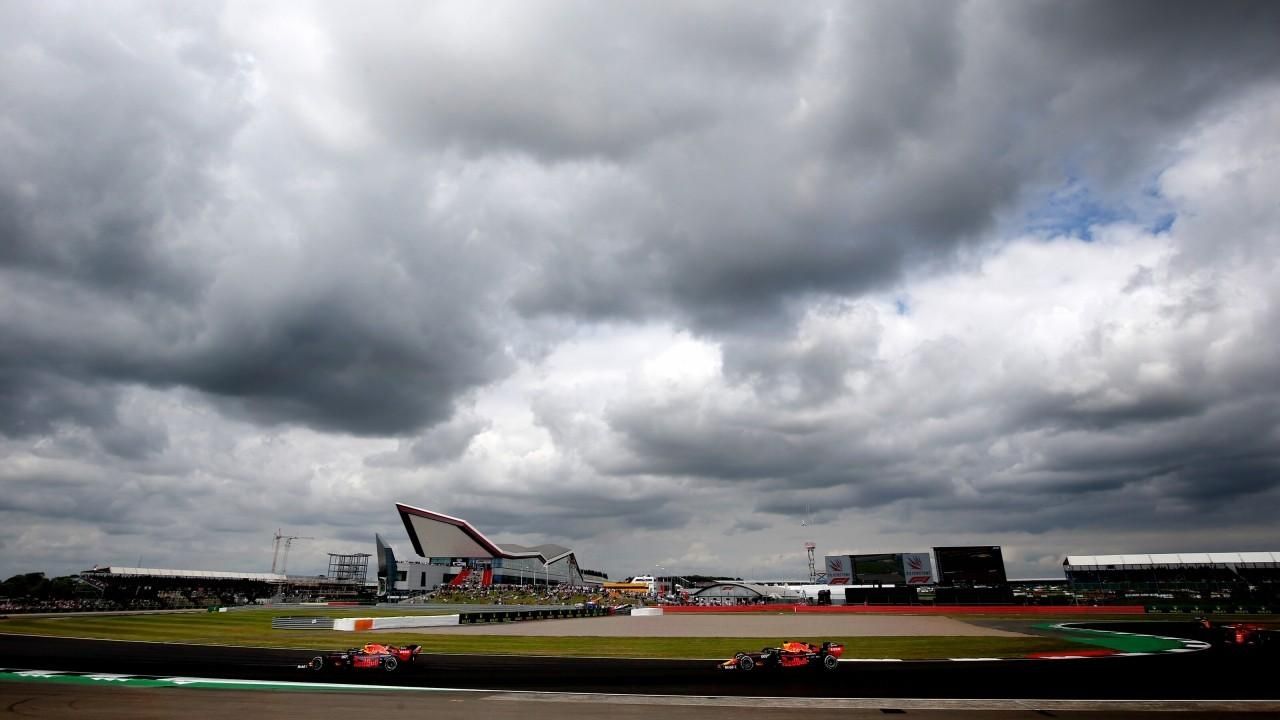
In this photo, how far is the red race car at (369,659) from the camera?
24531 millimetres

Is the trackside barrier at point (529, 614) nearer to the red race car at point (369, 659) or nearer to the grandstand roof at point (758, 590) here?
the red race car at point (369, 659)

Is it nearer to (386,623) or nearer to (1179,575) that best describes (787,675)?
(386,623)

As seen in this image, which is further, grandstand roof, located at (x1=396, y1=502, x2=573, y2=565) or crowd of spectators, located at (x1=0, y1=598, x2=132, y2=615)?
grandstand roof, located at (x1=396, y1=502, x2=573, y2=565)

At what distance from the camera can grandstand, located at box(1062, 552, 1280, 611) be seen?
11388cm

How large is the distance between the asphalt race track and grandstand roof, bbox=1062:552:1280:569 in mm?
145273

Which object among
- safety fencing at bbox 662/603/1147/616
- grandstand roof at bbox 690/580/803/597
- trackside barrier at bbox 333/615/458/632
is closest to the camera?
trackside barrier at bbox 333/615/458/632

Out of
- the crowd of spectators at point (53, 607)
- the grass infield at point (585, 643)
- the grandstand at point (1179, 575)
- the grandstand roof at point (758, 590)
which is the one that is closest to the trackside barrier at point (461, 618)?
the grass infield at point (585, 643)

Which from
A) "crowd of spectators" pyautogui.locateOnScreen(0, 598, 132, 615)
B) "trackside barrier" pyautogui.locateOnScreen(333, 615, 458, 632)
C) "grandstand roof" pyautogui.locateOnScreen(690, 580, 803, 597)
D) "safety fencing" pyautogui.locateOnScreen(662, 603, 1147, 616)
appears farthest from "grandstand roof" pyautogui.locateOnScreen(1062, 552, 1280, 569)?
"crowd of spectators" pyautogui.locateOnScreen(0, 598, 132, 615)

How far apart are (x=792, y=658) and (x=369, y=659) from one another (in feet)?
50.5

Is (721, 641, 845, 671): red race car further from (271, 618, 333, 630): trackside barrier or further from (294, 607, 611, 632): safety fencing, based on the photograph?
(271, 618, 333, 630): trackside barrier

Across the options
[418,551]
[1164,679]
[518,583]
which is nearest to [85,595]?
[418,551]

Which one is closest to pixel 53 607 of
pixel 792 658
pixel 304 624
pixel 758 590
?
pixel 304 624

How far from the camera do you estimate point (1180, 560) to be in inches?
5517

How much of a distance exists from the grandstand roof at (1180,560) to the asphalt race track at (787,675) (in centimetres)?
14527
